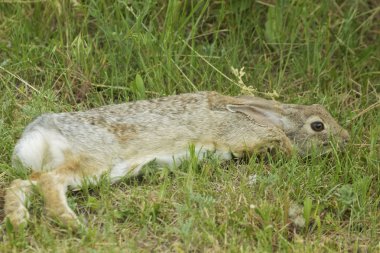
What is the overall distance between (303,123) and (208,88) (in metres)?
0.85

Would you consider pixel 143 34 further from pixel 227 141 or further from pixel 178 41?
pixel 227 141

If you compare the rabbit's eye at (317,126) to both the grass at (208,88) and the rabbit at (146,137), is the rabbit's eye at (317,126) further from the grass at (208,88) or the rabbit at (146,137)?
the grass at (208,88)

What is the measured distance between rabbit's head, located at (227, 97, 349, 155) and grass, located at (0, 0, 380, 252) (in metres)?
0.14

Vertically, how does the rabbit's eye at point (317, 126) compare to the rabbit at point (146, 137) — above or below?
below

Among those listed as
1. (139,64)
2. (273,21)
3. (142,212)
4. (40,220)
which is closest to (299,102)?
(273,21)

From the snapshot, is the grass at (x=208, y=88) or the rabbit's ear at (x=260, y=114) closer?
the grass at (x=208, y=88)

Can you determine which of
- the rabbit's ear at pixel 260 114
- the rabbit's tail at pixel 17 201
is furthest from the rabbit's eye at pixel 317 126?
the rabbit's tail at pixel 17 201

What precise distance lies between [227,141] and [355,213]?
0.88m

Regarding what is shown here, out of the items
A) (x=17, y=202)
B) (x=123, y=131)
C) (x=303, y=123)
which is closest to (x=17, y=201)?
(x=17, y=202)

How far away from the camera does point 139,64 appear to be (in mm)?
5590

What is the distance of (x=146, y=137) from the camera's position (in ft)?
15.0

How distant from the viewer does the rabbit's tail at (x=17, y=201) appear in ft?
13.1

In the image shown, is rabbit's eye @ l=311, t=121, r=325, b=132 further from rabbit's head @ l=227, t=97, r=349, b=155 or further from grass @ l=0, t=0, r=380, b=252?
grass @ l=0, t=0, r=380, b=252

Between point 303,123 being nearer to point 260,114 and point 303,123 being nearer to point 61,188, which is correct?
point 260,114
